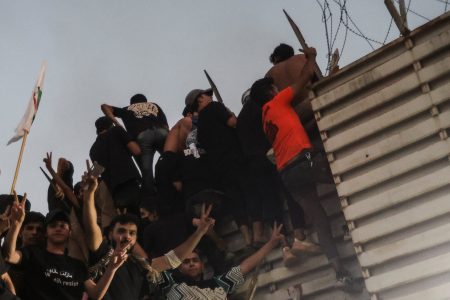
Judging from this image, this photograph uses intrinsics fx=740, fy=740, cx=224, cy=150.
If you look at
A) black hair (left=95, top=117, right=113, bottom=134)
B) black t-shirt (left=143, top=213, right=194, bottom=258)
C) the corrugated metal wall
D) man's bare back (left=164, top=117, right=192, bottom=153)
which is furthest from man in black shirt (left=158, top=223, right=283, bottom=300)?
black hair (left=95, top=117, right=113, bottom=134)

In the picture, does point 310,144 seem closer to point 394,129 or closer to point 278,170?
point 278,170

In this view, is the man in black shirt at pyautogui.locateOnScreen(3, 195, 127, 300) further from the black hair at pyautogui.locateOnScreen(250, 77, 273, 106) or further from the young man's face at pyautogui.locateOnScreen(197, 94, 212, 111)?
the young man's face at pyautogui.locateOnScreen(197, 94, 212, 111)

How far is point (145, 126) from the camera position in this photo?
9820 millimetres

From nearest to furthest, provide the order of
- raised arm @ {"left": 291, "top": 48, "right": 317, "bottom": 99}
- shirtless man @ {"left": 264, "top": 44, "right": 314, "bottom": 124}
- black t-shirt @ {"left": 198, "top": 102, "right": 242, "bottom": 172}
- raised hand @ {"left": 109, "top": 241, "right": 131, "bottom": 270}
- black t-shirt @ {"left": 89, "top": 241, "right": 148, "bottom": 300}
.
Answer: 1. raised hand @ {"left": 109, "top": 241, "right": 131, "bottom": 270}
2. black t-shirt @ {"left": 89, "top": 241, "right": 148, "bottom": 300}
3. raised arm @ {"left": 291, "top": 48, "right": 317, "bottom": 99}
4. shirtless man @ {"left": 264, "top": 44, "right": 314, "bottom": 124}
5. black t-shirt @ {"left": 198, "top": 102, "right": 242, "bottom": 172}

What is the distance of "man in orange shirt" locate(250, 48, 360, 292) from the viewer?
23.9 feet

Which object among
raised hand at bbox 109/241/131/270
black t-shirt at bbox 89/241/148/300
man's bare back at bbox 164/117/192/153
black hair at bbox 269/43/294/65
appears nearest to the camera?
raised hand at bbox 109/241/131/270

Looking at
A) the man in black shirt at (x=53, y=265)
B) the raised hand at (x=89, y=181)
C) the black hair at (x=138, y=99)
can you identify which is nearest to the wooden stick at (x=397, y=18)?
the raised hand at (x=89, y=181)

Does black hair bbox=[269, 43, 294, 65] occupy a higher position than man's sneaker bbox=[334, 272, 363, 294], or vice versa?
black hair bbox=[269, 43, 294, 65]

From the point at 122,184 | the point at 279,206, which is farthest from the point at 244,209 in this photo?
the point at 122,184

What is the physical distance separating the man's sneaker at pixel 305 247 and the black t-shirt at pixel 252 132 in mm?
1166

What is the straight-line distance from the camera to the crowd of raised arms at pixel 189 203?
6.14 metres

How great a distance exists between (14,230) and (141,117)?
446cm

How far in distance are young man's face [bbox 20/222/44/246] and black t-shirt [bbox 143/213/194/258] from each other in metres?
1.71

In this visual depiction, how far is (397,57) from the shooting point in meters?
7.14
